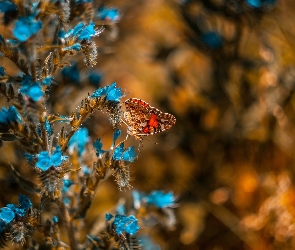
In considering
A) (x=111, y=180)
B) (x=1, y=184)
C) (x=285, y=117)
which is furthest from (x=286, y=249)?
(x=1, y=184)

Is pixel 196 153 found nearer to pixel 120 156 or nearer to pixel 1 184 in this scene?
pixel 1 184

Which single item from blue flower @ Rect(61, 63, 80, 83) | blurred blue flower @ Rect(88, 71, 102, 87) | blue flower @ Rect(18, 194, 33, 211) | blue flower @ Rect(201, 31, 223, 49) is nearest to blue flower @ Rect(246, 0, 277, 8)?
blue flower @ Rect(201, 31, 223, 49)

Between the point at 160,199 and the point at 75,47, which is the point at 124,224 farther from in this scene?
the point at 75,47

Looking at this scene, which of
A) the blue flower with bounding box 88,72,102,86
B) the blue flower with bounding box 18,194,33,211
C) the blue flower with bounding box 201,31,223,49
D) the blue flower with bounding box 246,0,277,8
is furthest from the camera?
the blue flower with bounding box 201,31,223,49

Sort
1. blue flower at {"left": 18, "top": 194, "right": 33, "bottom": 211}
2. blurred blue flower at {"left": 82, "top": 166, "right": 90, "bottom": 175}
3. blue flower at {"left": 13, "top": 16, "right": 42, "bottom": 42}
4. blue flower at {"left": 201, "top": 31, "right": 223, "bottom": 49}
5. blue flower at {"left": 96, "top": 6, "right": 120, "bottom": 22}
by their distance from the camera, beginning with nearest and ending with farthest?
1. blue flower at {"left": 13, "top": 16, "right": 42, "bottom": 42}
2. blue flower at {"left": 18, "top": 194, "right": 33, "bottom": 211}
3. blurred blue flower at {"left": 82, "top": 166, "right": 90, "bottom": 175}
4. blue flower at {"left": 96, "top": 6, "right": 120, "bottom": 22}
5. blue flower at {"left": 201, "top": 31, "right": 223, "bottom": 49}

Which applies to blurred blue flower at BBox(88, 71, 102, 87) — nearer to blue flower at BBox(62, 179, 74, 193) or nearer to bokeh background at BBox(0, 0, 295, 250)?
bokeh background at BBox(0, 0, 295, 250)

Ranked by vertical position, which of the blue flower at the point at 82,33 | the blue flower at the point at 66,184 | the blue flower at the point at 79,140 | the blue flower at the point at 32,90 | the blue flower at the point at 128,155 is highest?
the blue flower at the point at 82,33

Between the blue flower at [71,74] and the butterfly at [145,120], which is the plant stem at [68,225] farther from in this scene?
the blue flower at [71,74]

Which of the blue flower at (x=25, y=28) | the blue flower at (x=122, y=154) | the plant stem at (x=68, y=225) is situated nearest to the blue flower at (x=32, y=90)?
the blue flower at (x=25, y=28)
